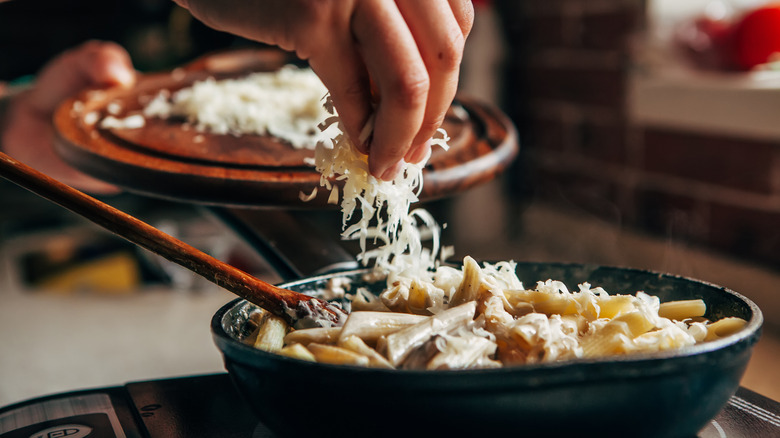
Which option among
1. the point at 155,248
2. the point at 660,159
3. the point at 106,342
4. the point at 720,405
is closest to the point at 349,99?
the point at 155,248

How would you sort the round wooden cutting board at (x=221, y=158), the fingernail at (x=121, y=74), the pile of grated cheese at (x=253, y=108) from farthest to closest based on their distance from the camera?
the fingernail at (x=121, y=74) → the pile of grated cheese at (x=253, y=108) → the round wooden cutting board at (x=221, y=158)

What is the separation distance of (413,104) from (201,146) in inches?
16.1

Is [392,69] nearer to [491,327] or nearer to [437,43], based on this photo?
[437,43]

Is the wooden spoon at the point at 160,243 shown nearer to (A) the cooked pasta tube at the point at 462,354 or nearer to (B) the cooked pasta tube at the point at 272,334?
(B) the cooked pasta tube at the point at 272,334

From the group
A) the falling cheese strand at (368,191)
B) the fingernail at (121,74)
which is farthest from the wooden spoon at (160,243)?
the fingernail at (121,74)

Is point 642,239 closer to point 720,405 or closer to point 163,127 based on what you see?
point 163,127

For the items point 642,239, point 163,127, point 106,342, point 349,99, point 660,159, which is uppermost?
point 349,99

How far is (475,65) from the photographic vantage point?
248cm

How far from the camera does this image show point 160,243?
0.55 m

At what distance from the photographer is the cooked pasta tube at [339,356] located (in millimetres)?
451

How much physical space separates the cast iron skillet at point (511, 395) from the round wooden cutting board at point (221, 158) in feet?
1.03

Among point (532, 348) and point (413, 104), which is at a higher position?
point (413, 104)

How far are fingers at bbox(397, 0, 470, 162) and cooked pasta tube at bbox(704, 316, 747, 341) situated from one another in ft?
0.79

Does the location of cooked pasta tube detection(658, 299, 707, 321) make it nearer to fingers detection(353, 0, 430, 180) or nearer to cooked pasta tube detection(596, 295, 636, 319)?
cooked pasta tube detection(596, 295, 636, 319)
